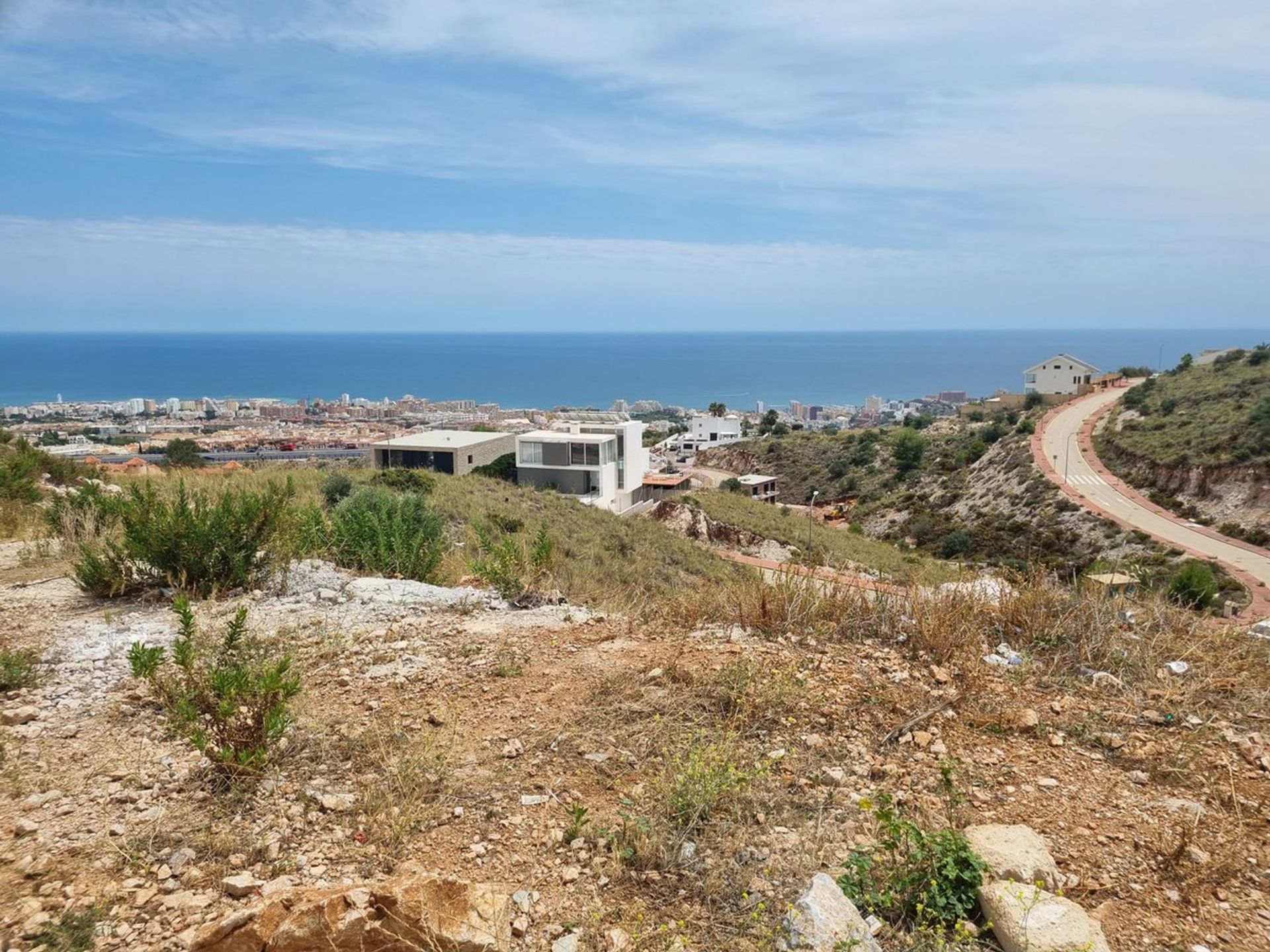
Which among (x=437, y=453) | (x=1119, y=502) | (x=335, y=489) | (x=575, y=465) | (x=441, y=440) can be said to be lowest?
(x=1119, y=502)

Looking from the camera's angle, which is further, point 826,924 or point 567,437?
point 567,437

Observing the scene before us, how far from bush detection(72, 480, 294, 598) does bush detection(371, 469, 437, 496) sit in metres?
9.25

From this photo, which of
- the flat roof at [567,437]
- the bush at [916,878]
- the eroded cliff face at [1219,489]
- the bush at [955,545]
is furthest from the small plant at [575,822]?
the eroded cliff face at [1219,489]

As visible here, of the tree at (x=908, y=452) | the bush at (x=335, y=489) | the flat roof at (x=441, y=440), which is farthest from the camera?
the tree at (x=908, y=452)

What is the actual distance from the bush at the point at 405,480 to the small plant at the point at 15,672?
11.1 metres

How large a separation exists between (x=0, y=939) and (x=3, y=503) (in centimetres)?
883

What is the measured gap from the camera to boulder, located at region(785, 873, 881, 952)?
2391mm

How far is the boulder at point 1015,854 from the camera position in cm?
265

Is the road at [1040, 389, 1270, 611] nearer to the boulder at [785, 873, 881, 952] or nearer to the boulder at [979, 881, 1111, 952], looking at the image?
the boulder at [979, 881, 1111, 952]

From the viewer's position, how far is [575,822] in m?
2.99

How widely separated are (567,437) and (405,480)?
16123 millimetres

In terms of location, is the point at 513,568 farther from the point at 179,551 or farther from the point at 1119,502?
the point at 1119,502

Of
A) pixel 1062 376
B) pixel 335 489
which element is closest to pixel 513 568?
pixel 335 489

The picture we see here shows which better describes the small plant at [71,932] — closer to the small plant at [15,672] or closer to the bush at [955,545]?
the small plant at [15,672]
